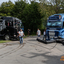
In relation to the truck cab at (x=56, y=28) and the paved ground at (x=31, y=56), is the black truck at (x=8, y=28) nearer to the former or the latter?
the truck cab at (x=56, y=28)

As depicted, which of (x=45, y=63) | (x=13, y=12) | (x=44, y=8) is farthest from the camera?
(x=13, y=12)

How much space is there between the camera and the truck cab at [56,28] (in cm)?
1838

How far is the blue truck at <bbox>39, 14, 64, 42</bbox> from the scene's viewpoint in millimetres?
18344

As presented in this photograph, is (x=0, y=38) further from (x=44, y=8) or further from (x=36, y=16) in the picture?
(x=36, y=16)

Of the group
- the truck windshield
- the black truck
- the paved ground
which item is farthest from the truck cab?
the paved ground

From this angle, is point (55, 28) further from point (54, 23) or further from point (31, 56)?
point (31, 56)

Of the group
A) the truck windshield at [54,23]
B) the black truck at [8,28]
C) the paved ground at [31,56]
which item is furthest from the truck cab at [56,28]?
the paved ground at [31,56]

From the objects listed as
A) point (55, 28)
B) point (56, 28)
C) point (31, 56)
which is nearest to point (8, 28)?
point (55, 28)

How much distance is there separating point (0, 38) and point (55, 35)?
841 centimetres

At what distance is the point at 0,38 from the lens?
72.7ft

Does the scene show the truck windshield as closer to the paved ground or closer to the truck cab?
the truck cab

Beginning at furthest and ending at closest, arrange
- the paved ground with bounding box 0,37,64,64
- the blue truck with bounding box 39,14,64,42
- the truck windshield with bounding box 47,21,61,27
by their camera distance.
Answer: the truck windshield with bounding box 47,21,61,27, the blue truck with bounding box 39,14,64,42, the paved ground with bounding box 0,37,64,64

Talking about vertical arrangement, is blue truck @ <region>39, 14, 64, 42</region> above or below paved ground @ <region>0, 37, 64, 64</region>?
above

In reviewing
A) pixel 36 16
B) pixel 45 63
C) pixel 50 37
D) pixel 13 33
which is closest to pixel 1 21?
pixel 13 33
